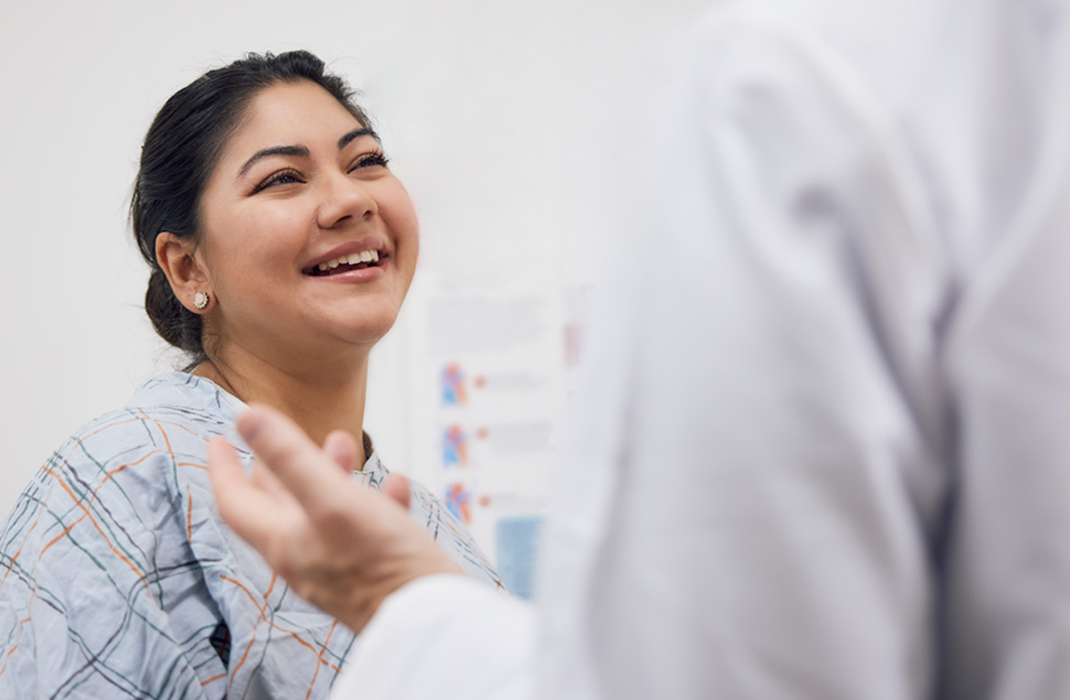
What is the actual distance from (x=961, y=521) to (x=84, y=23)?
238 cm

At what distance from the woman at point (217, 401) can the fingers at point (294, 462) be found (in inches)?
22.8

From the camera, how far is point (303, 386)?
1.39 meters

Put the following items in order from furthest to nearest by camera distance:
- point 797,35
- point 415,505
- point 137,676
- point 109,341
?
point 109,341 → point 415,505 → point 137,676 → point 797,35

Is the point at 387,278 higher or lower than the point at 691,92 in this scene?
lower

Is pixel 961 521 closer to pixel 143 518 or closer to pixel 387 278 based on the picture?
pixel 143 518

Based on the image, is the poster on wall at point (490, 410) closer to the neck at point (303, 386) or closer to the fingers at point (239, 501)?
the neck at point (303, 386)

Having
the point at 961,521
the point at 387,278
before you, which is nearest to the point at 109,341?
the point at 387,278

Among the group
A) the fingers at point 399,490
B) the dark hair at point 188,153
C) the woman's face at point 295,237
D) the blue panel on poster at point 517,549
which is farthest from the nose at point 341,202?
the blue panel on poster at point 517,549

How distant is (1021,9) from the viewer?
307 mm

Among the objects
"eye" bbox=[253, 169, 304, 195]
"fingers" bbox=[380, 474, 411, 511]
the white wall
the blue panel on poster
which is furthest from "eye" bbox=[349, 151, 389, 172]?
the blue panel on poster

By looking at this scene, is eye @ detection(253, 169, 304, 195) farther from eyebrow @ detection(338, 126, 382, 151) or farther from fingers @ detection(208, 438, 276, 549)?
fingers @ detection(208, 438, 276, 549)

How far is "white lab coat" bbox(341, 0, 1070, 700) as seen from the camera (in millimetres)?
278

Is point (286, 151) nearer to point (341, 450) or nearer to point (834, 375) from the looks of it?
point (341, 450)

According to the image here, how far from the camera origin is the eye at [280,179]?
132 centimetres
